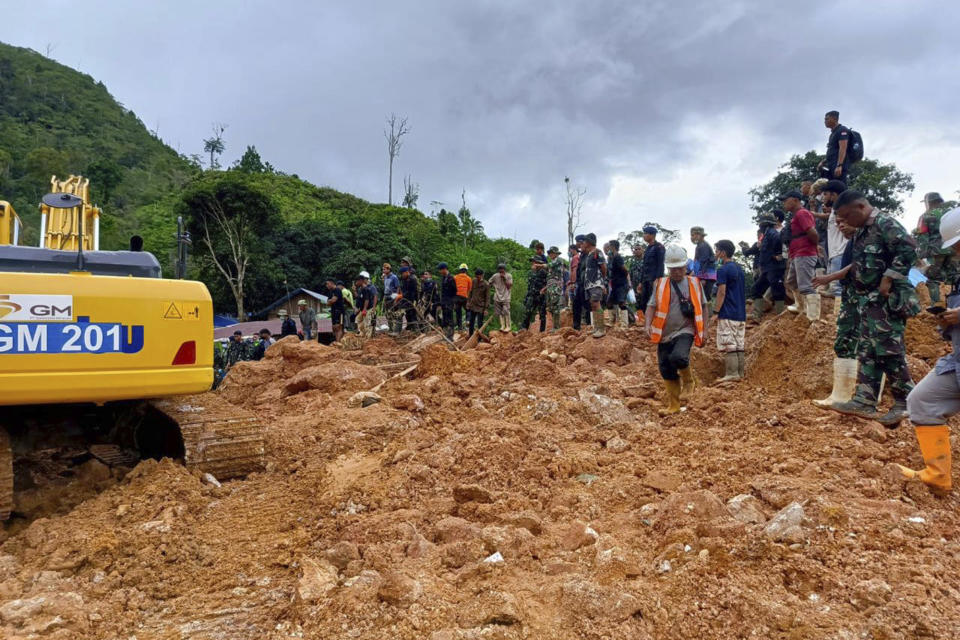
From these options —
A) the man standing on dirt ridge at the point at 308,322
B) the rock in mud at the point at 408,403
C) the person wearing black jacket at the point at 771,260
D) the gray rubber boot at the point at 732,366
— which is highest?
the person wearing black jacket at the point at 771,260

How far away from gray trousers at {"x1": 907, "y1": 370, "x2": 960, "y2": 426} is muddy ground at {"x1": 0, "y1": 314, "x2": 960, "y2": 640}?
0.38m

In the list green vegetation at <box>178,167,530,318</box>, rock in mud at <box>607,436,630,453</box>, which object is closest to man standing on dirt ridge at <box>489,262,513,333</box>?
rock in mud at <box>607,436,630,453</box>

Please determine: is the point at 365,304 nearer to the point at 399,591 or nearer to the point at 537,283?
the point at 537,283

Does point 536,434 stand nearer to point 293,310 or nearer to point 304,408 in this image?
point 304,408

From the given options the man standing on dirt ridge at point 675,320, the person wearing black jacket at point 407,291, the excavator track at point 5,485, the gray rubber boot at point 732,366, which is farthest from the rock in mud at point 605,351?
the excavator track at point 5,485

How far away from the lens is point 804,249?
6.73 m

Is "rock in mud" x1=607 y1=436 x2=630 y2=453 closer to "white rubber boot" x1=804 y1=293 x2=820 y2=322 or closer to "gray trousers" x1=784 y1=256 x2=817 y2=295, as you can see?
"white rubber boot" x1=804 y1=293 x2=820 y2=322

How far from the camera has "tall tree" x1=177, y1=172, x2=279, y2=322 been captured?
30.5m

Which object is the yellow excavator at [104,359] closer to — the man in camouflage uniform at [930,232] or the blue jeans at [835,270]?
the blue jeans at [835,270]

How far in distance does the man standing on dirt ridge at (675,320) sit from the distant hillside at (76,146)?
32070 millimetres

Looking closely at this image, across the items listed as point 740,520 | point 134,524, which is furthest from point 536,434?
point 134,524

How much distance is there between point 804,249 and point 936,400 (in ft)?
12.9

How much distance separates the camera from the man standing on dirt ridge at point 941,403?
308 cm

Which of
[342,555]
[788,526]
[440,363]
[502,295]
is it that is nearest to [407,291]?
[502,295]
